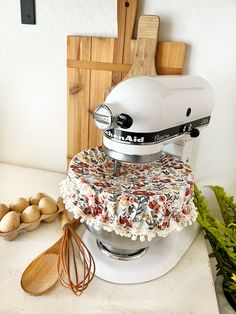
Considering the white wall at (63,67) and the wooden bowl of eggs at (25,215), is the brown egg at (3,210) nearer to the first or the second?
the wooden bowl of eggs at (25,215)

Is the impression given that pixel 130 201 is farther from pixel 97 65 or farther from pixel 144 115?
pixel 97 65

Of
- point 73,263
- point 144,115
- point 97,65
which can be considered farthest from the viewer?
point 97,65

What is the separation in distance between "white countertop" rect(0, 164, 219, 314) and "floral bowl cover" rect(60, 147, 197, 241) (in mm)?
123

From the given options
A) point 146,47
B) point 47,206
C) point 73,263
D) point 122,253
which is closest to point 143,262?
point 122,253

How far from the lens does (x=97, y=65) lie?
85 centimetres

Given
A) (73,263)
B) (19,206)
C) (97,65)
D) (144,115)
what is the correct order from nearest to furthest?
(144,115) → (73,263) → (19,206) → (97,65)

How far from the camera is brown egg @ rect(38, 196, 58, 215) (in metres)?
0.75

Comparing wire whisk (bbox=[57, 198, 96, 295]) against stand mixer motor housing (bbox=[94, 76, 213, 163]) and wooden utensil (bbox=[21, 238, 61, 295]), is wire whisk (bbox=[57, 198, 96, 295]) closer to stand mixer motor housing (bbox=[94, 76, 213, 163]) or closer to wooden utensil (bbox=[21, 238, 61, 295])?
wooden utensil (bbox=[21, 238, 61, 295])

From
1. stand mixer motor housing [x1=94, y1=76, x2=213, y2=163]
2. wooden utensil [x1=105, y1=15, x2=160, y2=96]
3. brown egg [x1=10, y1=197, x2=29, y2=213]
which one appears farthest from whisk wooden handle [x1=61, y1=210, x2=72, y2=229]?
wooden utensil [x1=105, y1=15, x2=160, y2=96]

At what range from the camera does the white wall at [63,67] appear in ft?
2.56

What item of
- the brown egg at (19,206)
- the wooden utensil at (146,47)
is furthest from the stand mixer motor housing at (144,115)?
the brown egg at (19,206)

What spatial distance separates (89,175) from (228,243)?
0.38m

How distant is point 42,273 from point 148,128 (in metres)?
0.37

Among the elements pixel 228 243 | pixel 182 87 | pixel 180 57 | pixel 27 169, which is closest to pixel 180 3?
pixel 180 57
